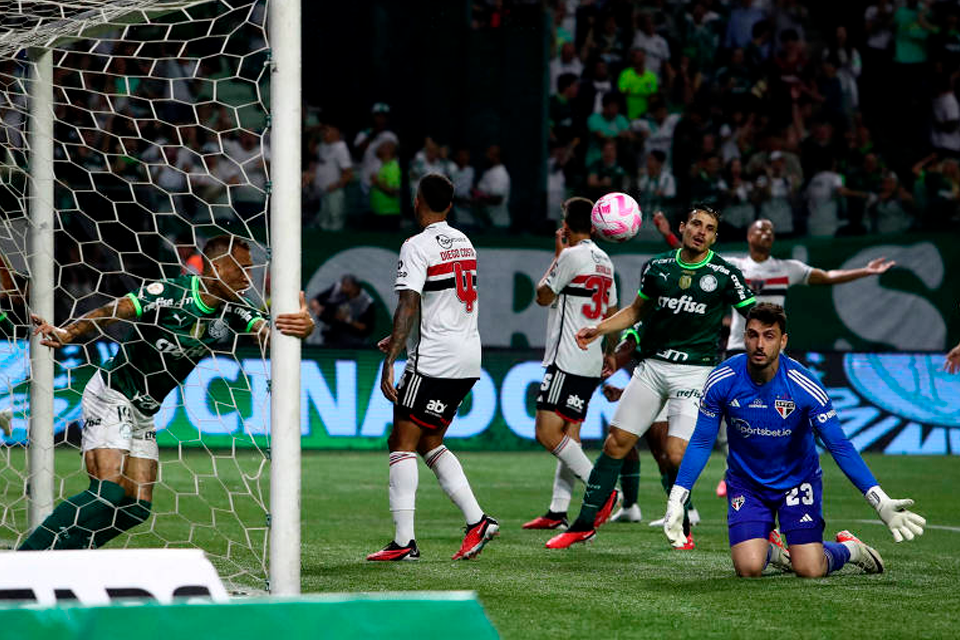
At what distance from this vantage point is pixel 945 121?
19.0 meters

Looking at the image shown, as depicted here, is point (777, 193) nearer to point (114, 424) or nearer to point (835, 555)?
point (835, 555)

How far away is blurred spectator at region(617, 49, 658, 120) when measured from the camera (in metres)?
18.2

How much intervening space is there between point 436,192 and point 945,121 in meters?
13.3

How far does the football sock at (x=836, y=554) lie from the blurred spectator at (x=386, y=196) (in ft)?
29.8

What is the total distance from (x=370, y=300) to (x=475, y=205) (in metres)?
1.60

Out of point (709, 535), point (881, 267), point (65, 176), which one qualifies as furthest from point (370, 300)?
point (709, 535)

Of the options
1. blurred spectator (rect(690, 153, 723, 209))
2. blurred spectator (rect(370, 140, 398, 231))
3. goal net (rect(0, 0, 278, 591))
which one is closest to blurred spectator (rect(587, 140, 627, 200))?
blurred spectator (rect(690, 153, 723, 209))

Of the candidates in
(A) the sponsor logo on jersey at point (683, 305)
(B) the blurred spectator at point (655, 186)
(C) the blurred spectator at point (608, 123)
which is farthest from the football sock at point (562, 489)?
(C) the blurred spectator at point (608, 123)

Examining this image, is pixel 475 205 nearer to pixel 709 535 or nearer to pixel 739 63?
pixel 739 63

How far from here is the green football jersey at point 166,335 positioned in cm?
692

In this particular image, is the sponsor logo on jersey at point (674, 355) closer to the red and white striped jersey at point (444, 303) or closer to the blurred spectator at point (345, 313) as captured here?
the red and white striped jersey at point (444, 303)

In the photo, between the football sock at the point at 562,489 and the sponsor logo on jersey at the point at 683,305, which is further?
the football sock at the point at 562,489

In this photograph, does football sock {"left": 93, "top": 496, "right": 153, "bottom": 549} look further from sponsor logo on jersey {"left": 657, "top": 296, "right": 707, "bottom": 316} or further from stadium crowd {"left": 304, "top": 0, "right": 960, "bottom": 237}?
stadium crowd {"left": 304, "top": 0, "right": 960, "bottom": 237}

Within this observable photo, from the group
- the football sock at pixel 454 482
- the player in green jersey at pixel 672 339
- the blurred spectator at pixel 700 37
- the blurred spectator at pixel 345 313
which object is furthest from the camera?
the blurred spectator at pixel 700 37
